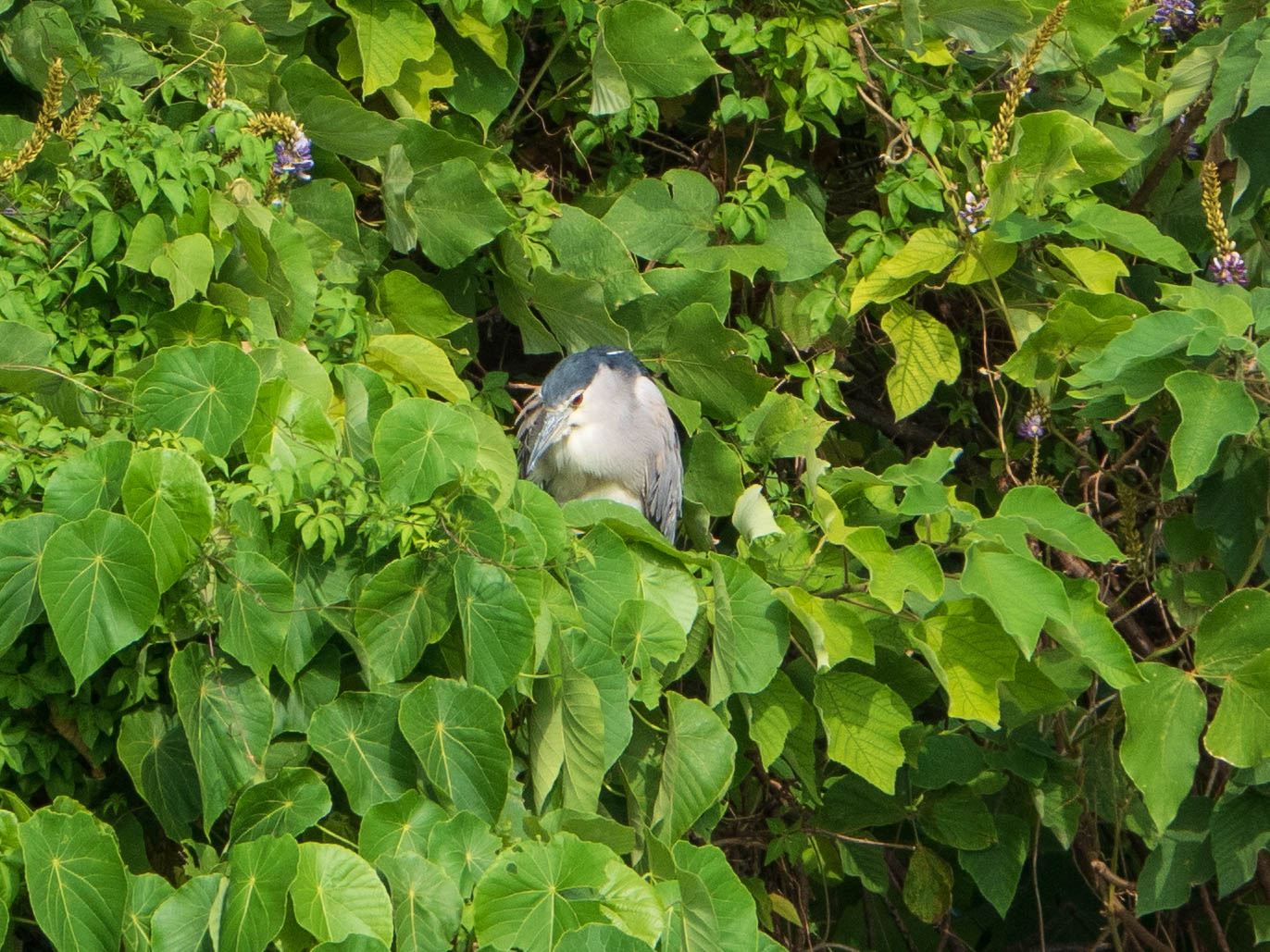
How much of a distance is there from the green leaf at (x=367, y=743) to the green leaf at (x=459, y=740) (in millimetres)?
53

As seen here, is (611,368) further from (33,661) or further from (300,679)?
(33,661)

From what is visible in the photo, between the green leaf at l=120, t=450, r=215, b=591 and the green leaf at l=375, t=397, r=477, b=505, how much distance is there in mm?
233

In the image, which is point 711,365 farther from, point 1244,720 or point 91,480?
point 91,480

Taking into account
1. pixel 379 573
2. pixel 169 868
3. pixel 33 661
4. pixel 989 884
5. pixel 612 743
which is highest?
pixel 379 573

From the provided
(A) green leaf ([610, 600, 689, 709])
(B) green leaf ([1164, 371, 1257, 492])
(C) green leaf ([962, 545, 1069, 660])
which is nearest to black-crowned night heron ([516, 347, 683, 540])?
(A) green leaf ([610, 600, 689, 709])

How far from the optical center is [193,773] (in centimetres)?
169

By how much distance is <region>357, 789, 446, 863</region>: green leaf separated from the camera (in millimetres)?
1593

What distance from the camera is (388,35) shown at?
7.63 ft

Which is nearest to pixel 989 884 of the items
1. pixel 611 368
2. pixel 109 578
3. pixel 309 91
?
pixel 611 368

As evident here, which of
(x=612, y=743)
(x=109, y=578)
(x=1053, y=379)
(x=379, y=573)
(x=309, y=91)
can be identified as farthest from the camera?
(x=1053, y=379)

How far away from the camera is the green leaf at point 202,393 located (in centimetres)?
166

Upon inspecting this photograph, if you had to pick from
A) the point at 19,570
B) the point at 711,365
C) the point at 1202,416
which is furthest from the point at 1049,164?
the point at 19,570

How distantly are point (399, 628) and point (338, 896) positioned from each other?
342 mm

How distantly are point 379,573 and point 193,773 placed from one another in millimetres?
361
